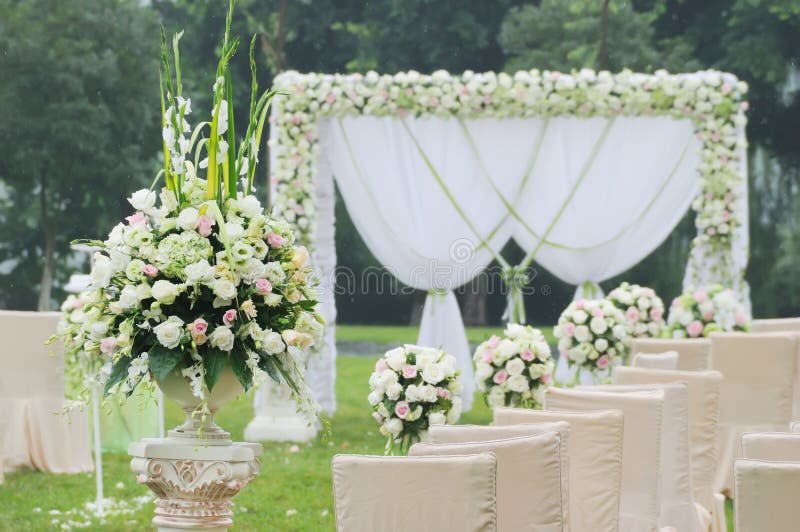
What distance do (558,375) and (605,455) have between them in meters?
6.67

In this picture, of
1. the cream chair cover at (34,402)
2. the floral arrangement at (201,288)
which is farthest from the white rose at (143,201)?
the cream chair cover at (34,402)

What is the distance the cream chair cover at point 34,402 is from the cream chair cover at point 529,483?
4.53 metres

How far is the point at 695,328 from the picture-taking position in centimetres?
781

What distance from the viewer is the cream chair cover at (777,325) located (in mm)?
7938

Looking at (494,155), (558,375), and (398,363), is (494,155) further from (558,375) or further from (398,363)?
(398,363)

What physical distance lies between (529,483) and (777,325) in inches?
217

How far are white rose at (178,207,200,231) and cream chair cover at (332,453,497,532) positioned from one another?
71 centimetres

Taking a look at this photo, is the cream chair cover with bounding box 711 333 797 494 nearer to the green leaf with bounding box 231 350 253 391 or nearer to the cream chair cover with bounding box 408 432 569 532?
the cream chair cover with bounding box 408 432 569 532

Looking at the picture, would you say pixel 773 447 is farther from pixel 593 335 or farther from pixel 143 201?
pixel 593 335

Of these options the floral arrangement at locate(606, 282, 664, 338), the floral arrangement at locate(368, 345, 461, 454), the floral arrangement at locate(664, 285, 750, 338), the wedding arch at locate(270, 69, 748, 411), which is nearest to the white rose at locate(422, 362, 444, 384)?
the floral arrangement at locate(368, 345, 461, 454)

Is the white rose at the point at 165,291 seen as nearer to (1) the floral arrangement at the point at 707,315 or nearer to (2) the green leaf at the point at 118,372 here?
(2) the green leaf at the point at 118,372

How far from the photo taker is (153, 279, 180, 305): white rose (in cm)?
291

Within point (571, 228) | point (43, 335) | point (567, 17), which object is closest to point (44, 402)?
point (43, 335)

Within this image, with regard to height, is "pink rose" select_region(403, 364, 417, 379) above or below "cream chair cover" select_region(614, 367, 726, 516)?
above
